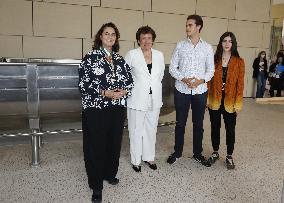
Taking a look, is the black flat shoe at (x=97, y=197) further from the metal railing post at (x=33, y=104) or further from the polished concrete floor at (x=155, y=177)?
the metal railing post at (x=33, y=104)

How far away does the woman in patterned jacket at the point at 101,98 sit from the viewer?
2.08 meters

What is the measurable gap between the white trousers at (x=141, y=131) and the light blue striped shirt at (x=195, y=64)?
38cm

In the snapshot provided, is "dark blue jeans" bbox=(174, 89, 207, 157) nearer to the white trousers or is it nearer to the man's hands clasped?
the man's hands clasped

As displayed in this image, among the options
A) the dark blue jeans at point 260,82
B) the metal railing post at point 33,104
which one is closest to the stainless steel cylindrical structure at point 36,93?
the metal railing post at point 33,104

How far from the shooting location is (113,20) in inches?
241

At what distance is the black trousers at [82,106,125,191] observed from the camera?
2.10 meters

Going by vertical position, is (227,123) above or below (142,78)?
below

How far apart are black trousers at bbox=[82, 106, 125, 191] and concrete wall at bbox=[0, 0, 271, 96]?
4.01 metres

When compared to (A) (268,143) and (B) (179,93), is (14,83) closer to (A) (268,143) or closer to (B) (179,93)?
(B) (179,93)

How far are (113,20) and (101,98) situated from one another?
4.36m

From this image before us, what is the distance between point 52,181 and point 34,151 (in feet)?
1.50

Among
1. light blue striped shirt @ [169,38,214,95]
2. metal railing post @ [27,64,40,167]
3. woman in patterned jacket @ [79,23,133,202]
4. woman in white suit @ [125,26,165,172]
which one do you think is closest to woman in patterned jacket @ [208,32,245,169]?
light blue striped shirt @ [169,38,214,95]

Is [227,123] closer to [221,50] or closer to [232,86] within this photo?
[232,86]

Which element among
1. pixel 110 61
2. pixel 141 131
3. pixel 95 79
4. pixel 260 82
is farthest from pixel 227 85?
pixel 260 82
